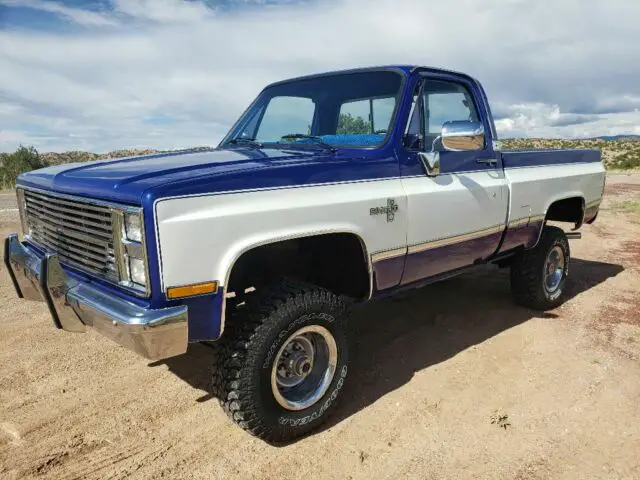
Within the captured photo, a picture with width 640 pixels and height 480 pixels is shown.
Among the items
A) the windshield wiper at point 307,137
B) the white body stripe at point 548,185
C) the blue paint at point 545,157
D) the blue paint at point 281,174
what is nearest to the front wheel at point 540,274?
the white body stripe at point 548,185

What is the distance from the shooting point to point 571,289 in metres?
5.88

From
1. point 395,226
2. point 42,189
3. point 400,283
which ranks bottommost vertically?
point 400,283

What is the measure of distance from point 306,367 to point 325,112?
75.1 inches

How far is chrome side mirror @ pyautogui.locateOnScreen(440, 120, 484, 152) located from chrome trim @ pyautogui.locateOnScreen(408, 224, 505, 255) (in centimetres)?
65

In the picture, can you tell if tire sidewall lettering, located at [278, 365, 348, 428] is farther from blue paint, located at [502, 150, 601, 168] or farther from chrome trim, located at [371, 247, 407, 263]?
blue paint, located at [502, 150, 601, 168]

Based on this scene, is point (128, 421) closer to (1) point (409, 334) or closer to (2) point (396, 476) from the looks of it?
(2) point (396, 476)

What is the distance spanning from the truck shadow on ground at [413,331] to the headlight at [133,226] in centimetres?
142

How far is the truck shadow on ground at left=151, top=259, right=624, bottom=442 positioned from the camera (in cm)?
360

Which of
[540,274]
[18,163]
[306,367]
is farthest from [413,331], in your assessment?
[18,163]

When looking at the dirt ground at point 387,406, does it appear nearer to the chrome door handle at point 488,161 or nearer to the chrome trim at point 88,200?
the chrome trim at point 88,200

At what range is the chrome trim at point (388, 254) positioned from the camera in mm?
3170

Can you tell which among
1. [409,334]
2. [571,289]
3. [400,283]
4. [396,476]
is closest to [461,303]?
A: [409,334]

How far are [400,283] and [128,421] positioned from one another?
1.87 meters

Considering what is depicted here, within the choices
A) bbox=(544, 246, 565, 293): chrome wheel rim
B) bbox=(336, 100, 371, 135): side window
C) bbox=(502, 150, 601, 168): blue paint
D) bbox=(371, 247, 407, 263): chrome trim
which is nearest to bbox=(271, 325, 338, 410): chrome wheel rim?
bbox=(371, 247, 407, 263): chrome trim
